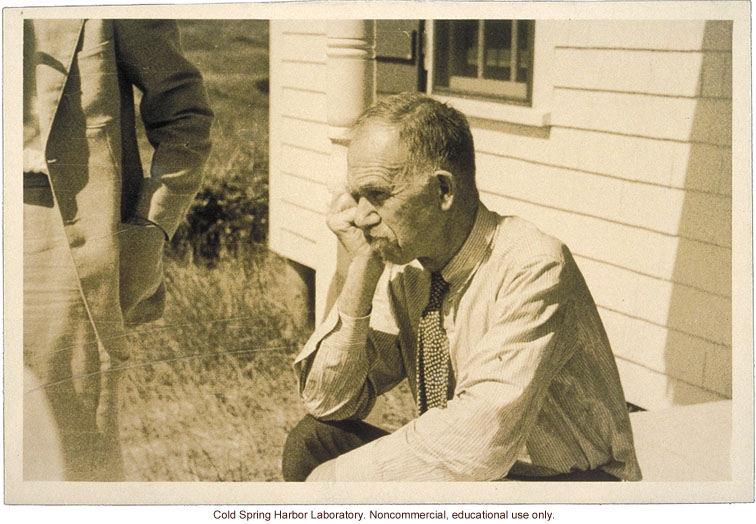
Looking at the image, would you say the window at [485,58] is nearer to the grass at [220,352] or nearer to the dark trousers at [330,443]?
the grass at [220,352]

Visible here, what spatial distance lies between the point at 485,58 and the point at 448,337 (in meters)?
1.04

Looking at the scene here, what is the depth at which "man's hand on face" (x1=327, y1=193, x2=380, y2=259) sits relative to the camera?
269cm

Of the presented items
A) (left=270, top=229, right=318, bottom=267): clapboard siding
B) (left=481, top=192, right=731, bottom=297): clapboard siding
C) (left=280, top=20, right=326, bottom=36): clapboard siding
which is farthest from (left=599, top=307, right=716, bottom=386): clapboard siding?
(left=280, top=20, right=326, bottom=36): clapboard siding

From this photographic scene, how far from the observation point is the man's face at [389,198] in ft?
8.27

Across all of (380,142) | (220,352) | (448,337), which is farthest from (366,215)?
(220,352)

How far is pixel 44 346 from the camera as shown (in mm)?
3178

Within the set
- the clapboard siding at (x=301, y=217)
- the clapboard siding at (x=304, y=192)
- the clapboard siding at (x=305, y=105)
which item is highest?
the clapboard siding at (x=305, y=105)

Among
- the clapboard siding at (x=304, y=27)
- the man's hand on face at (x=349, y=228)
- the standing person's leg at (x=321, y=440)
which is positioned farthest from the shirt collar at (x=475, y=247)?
the clapboard siding at (x=304, y=27)

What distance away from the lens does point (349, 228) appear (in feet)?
8.98

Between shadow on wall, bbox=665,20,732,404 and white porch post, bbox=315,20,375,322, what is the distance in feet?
3.66

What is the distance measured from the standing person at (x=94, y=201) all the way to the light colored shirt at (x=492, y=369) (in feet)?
2.63

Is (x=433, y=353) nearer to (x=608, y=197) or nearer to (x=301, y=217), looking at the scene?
(x=301, y=217)

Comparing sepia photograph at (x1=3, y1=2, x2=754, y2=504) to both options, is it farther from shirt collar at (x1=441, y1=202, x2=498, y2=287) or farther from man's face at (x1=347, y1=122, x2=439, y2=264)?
shirt collar at (x1=441, y1=202, x2=498, y2=287)

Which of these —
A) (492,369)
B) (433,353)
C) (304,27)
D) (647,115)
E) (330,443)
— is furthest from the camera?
(304,27)
